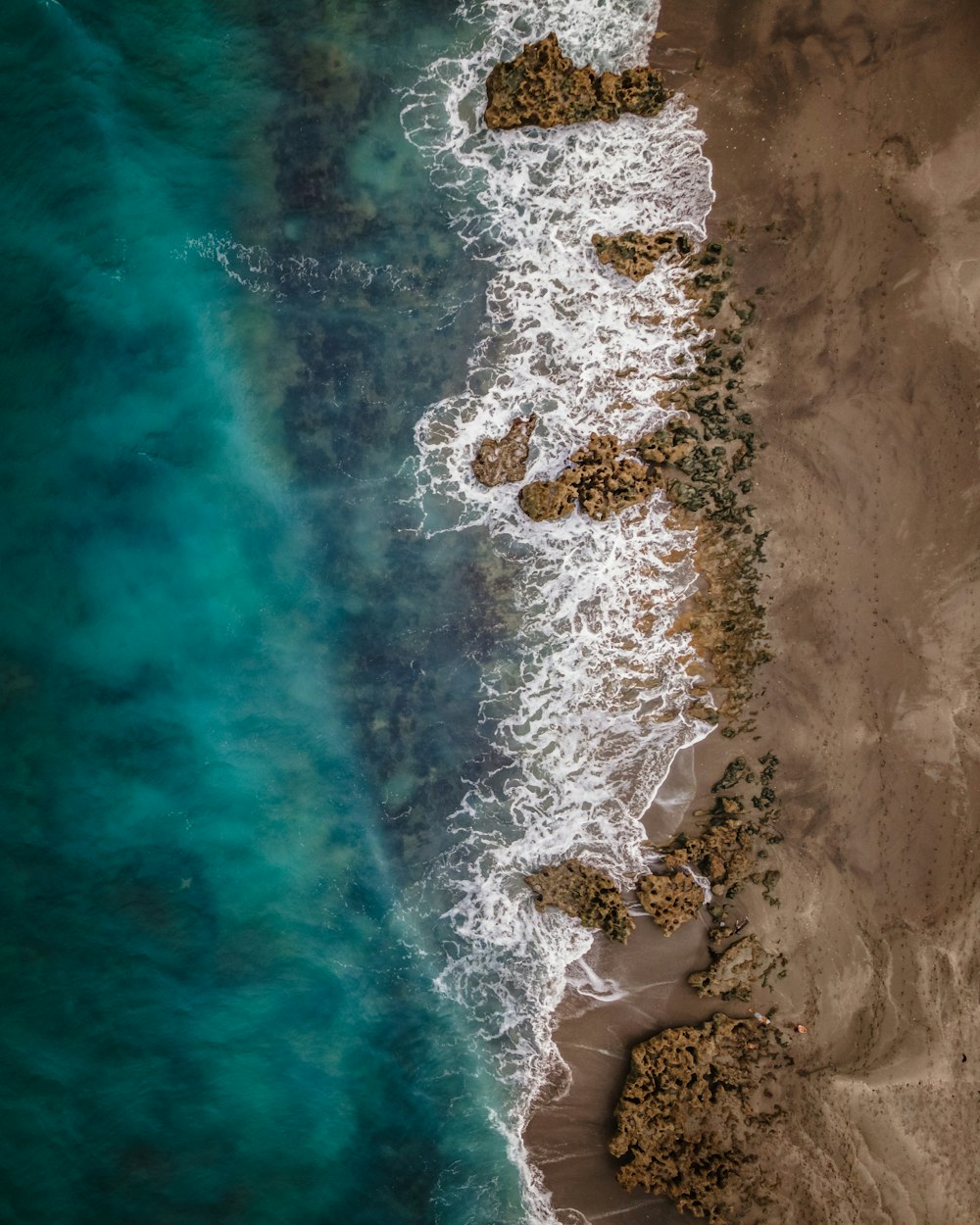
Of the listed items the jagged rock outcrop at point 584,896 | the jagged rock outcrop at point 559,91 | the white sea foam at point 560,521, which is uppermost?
the jagged rock outcrop at point 559,91

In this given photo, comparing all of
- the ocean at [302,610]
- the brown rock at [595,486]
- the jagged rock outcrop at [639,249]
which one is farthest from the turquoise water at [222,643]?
the jagged rock outcrop at [639,249]

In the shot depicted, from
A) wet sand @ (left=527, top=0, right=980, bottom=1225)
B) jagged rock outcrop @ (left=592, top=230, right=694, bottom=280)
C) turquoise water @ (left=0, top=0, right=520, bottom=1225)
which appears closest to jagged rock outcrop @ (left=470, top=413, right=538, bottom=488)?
turquoise water @ (left=0, top=0, right=520, bottom=1225)

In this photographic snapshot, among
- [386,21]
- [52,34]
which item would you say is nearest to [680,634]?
[386,21]

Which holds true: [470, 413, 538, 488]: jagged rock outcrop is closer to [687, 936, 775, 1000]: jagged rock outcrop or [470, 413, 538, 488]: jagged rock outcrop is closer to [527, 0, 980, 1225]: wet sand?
[527, 0, 980, 1225]: wet sand

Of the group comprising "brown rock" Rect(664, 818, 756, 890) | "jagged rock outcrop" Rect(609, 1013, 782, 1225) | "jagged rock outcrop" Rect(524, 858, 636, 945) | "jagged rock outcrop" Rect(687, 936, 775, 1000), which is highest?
"brown rock" Rect(664, 818, 756, 890)

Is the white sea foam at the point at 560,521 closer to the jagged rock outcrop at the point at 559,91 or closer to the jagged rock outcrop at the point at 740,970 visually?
the jagged rock outcrop at the point at 559,91

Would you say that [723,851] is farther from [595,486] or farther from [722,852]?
[595,486]

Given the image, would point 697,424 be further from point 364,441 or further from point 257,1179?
point 257,1179
